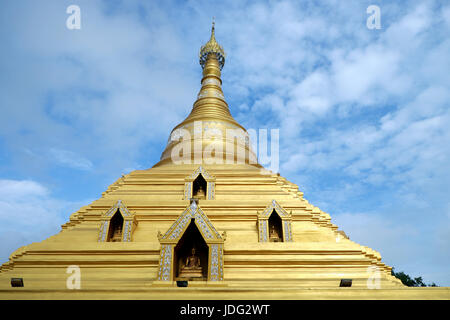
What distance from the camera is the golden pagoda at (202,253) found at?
14.5ft

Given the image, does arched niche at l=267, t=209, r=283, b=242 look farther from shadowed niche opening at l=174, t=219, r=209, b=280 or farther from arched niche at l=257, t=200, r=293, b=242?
shadowed niche opening at l=174, t=219, r=209, b=280

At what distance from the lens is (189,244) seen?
6578 millimetres

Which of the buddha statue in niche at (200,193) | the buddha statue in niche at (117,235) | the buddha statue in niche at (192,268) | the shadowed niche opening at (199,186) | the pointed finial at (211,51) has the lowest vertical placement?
the buddha statue in niche at (192,268)

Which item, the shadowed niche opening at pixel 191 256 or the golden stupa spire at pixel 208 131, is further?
the golden stupa spire at pixel 208 131

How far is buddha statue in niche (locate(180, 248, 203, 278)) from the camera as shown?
6199 millimetres

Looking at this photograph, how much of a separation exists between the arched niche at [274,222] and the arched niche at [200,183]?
2416 millimetres

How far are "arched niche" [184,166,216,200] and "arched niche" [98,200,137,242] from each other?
7.37ft

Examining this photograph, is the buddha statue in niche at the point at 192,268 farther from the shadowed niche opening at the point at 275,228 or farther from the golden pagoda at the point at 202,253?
the shadowed niche opening at the point at 275,228

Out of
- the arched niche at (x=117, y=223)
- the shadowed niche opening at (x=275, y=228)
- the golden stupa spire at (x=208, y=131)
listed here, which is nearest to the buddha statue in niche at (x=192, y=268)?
the arched niche at (x=117, y=223)

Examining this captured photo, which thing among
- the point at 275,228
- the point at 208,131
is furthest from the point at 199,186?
the point at 208,131

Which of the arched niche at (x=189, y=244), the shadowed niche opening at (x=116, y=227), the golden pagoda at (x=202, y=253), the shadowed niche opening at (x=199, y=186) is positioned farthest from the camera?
the shadowed niche opening at (x=199, y=186)

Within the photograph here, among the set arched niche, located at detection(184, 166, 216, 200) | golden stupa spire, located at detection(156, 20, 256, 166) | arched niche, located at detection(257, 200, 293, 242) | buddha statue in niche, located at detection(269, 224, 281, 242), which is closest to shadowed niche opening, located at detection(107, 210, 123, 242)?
arched niche, located at detection(184, 166, 216, 200)
